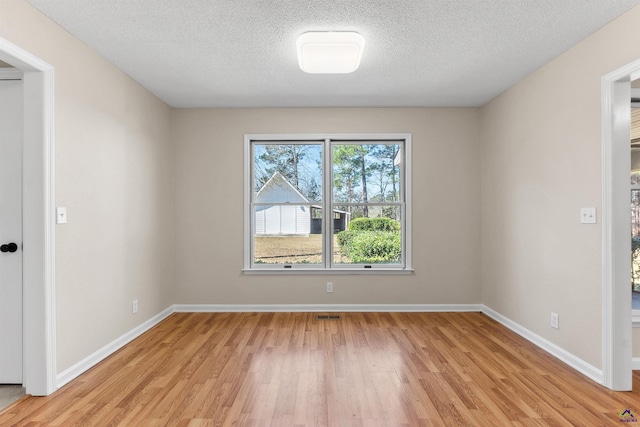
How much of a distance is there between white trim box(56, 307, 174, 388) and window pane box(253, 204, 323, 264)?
4.65 ft

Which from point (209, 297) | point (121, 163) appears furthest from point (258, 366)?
point (121, 163)

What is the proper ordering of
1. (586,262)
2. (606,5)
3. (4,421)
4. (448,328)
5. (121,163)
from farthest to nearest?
(448,328) → (121,163) → (586,262) → (606,5) → (4,421)

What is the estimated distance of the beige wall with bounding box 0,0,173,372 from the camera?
2678 mm

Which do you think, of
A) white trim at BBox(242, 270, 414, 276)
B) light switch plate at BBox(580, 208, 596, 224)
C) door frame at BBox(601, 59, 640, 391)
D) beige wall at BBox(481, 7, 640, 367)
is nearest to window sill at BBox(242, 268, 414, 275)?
white trim at BBox(242, 270, 414, 276)

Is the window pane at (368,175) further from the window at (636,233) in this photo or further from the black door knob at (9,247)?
the black door knob at (9,247)

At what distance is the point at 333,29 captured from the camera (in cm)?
276

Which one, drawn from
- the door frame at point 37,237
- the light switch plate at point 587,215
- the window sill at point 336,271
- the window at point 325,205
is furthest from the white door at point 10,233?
the light switch plate at point 587,215

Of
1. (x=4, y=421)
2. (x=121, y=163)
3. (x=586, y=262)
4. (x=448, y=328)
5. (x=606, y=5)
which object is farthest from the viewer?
(x=448, y=328)

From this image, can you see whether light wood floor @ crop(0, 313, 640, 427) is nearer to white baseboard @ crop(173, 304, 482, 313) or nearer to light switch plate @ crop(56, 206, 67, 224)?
white baseboard @ crop(173, 304, 482, 313)

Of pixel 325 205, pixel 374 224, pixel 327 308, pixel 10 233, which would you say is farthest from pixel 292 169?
pixel 10 233

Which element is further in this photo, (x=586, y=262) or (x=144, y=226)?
(x=144, y=226)

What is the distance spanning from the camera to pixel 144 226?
13.2 ft

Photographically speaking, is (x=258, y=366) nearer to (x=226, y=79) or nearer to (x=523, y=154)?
(x=226, y=79)

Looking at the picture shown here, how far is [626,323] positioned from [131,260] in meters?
4.28
